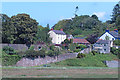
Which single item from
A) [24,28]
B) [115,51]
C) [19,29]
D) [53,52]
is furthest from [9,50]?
[115,51]

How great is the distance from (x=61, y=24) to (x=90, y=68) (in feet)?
172

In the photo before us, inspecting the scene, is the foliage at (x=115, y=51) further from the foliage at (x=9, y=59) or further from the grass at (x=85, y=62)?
the foliage at (x=9, y=59)

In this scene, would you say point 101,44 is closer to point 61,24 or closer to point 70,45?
point 70,45

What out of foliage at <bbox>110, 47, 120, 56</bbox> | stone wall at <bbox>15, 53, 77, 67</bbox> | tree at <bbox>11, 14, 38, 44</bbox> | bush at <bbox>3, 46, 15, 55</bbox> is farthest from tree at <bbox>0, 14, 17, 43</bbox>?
foliage at <bbox>110, 47, 120, 56</bbox>

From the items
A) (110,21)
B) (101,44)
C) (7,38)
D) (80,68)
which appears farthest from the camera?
(110,21)

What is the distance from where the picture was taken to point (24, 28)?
140ft

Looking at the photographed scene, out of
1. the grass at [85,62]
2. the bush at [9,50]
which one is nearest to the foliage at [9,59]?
the bush at [9,50]

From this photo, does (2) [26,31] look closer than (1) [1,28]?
No

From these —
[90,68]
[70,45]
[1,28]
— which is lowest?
[90,68]

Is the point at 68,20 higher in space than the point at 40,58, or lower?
higher

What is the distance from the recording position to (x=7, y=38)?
4122 cm

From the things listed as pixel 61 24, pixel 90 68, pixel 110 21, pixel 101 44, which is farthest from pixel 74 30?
pixel 90 68

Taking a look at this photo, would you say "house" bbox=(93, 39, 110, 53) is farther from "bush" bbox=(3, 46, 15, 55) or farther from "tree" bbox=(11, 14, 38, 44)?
"bush" bbox=(3, 46, 15, 55)

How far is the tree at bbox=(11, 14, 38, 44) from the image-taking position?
42406 millimetres
